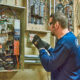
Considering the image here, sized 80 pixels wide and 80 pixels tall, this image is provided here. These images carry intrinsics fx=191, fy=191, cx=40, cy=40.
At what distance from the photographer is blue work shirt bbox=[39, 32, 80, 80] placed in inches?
68.4

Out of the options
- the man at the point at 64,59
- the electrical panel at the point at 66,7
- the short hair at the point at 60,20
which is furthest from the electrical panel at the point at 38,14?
the man at the point at 64,59

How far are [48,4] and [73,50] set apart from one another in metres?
0.94

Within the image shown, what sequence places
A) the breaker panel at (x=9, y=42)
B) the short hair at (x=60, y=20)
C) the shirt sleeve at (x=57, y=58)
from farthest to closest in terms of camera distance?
the breaker panel at (x=9, y=42), the short hair at (x=60, y=20), the shirt sleeve at (x=57, y=58)

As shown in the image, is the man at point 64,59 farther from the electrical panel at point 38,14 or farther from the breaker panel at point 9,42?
the electrical panel at point 38,14

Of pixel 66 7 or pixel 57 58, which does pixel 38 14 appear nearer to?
pixel 66 7

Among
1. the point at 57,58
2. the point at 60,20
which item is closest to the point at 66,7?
the point at 60,20

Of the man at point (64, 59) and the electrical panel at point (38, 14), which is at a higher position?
the electrical panel at point (38, 14)

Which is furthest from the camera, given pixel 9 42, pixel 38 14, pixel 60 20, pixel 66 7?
pixel 66 7

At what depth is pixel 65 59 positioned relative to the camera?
5.78 ft

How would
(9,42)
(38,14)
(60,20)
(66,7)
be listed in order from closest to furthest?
(60,20) < (9,42) < (38,14) < (66,7)

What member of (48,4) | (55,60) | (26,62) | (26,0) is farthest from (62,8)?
(55,60)

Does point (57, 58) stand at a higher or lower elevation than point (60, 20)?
lower

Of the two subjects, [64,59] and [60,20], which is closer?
[64,59]

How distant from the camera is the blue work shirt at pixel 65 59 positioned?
1.74m
